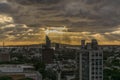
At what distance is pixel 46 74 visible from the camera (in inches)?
2749

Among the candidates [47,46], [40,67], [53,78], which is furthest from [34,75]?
[47,46]

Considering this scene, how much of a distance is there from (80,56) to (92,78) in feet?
10.5

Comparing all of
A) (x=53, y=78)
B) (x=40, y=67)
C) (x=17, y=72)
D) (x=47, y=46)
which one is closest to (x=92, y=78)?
(x=53, y=78)

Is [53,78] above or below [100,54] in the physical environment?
below

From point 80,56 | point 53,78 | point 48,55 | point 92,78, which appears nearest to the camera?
point 92,78

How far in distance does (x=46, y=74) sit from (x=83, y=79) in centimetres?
3251

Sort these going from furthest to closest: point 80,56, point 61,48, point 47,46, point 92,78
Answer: point 61,48, point 47,46, point 80,56, point 92,78

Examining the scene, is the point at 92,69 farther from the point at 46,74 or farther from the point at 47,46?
the point at 47,46

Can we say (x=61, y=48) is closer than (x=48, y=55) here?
No

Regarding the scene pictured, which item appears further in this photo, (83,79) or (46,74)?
(46,74)

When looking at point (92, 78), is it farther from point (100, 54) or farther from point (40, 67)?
point (40, 67)

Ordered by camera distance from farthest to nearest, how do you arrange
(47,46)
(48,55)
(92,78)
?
(47,46)
(48,55)
(92,78)

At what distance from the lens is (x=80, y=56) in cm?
3866

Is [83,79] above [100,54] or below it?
below
